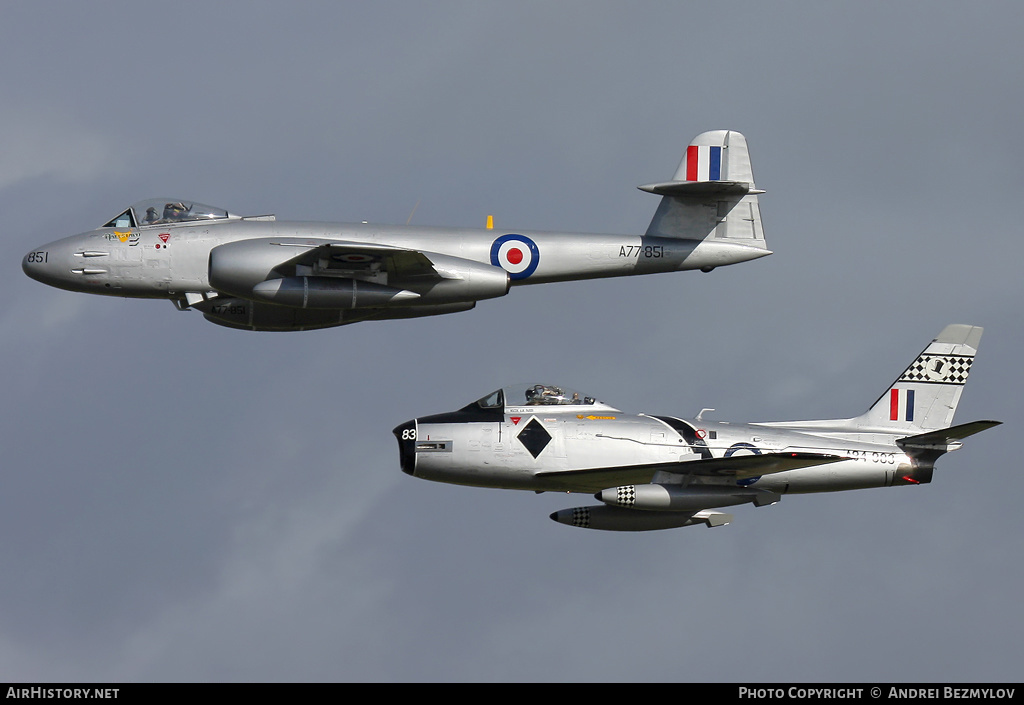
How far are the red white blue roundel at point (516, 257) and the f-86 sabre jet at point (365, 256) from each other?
0.02m

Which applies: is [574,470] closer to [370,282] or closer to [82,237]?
[370,282]

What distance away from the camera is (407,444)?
35406mm

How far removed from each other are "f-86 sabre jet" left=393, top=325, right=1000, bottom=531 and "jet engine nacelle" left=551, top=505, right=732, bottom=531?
20 mm

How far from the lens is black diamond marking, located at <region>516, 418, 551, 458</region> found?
3572cm

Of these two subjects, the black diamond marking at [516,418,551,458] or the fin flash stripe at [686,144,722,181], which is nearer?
the black diamond marking at [516,418,551,458]

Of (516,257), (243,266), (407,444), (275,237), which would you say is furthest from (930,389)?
(243,266)

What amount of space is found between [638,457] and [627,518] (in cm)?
140

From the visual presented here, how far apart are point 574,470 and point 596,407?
1.71m

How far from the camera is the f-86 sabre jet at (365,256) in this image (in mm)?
35688

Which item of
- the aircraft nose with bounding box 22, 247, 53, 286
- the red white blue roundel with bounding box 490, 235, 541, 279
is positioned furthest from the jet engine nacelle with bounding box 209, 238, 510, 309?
the aircraft nose with bounding box 22, 247, 53, 286

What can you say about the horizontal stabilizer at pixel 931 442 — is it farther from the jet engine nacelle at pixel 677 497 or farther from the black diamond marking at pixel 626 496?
the black diamond marking at pixel 626 496

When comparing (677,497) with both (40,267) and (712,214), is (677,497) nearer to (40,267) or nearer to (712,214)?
(712,214)

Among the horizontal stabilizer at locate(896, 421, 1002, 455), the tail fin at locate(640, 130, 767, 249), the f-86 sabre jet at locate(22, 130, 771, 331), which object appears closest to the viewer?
the f-86 sabre jet at locate(22, 130, 771, 331)

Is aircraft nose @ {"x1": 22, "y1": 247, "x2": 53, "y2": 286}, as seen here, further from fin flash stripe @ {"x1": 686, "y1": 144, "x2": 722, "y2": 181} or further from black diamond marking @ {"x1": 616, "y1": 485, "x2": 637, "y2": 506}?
fin flash stripe @ {"x1": 686, "y1": 144, "x2": 722, "y2": 181}
